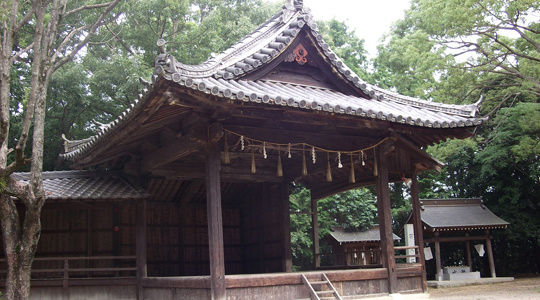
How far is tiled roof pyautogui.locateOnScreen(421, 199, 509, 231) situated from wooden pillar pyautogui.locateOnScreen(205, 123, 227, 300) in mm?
15575

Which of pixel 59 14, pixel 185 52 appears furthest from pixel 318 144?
pixel 185 52

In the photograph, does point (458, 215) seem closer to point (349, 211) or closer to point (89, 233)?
point (349, 211)

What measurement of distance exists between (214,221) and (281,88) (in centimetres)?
287

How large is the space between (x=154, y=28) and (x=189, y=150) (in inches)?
554

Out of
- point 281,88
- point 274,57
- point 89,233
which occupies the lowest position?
point 89,233

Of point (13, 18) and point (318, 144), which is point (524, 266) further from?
point (13, 18)

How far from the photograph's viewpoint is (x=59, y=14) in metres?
10.7

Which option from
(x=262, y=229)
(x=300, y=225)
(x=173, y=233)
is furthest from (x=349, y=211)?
(x=173, y=233)

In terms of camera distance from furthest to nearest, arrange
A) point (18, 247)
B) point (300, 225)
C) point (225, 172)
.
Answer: point (300, 225) → point (225, 172) → point (18, 247)

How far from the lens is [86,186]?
11.4m

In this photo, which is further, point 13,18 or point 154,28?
point 154,28

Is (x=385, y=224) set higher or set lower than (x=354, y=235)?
higher

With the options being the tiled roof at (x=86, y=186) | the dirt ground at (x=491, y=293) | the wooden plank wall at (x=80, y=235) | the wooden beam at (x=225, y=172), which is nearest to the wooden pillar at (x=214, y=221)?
the wooden beam at (x=225, y=172)

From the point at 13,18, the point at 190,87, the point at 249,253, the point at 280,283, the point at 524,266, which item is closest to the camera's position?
the point at 190,87
